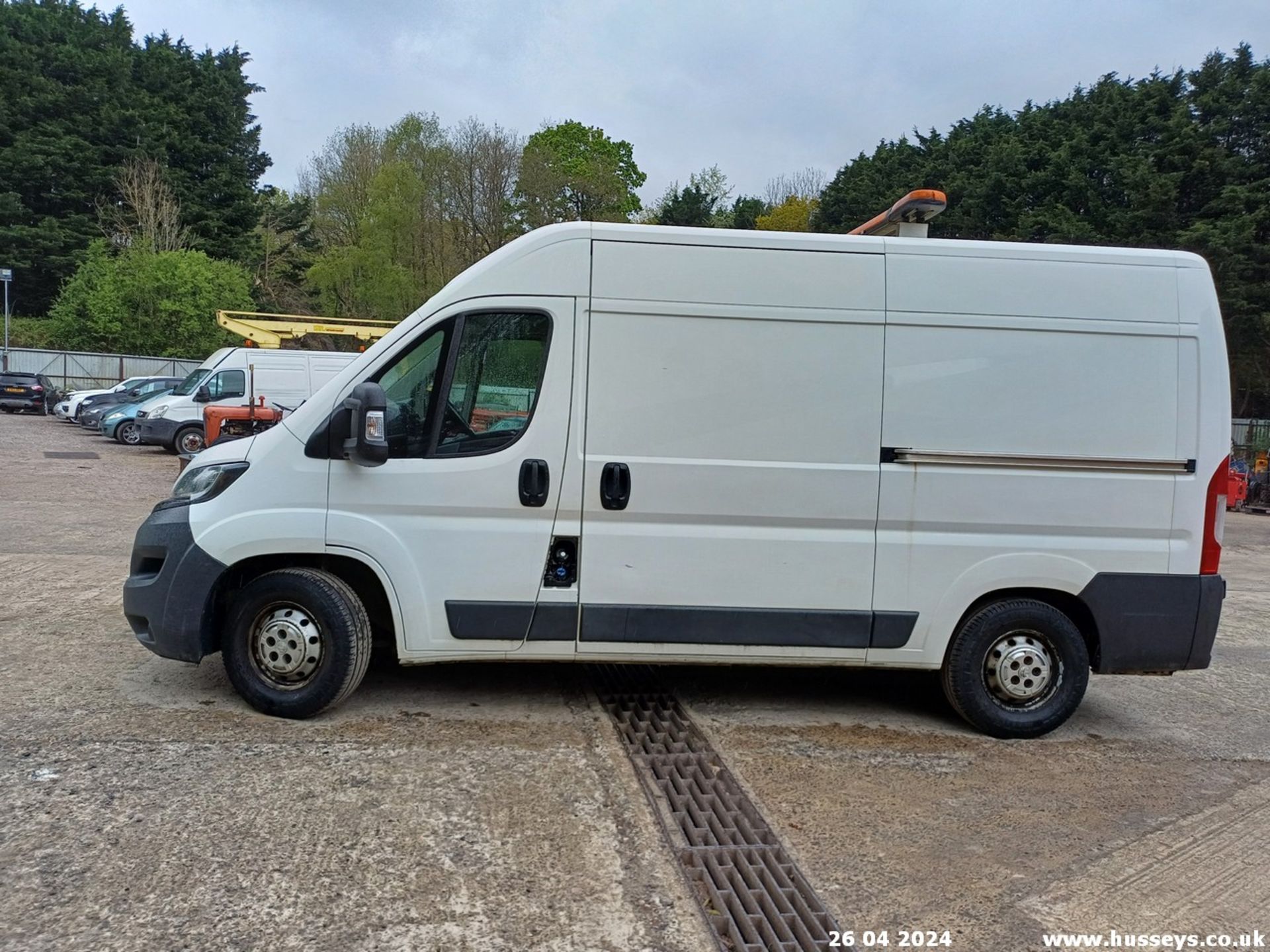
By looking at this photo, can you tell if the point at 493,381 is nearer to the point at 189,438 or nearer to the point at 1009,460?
the point at 1009,460

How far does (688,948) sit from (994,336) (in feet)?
11.1

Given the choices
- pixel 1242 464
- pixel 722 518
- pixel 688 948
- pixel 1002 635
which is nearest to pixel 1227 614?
pixel 1002 635

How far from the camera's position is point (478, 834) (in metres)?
3.88

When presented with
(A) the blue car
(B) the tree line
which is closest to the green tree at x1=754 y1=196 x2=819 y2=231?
(B) the tree line

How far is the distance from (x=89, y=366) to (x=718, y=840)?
137 feet

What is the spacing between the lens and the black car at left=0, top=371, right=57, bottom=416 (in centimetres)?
3281

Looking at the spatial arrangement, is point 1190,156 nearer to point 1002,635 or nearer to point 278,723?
point 1002,635

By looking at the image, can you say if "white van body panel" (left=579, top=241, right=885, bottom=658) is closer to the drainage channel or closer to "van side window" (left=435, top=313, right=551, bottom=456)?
"van side window" (left=435, top=313, right=551, bottom=456)

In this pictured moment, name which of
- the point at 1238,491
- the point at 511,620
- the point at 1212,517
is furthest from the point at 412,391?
the point at 1238,491

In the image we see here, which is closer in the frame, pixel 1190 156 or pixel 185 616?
pixel 185 616

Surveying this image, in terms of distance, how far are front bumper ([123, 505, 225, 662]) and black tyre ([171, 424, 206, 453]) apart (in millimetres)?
16767

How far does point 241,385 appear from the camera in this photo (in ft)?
67.2

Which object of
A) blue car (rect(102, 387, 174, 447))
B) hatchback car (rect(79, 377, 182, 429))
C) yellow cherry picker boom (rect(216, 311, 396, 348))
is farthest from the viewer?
hatchback car (rect(79, 377, 182, 429))

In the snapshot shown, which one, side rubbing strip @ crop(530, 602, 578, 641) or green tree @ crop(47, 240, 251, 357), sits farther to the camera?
green tree @ crop(47, 240, 251, 357)
